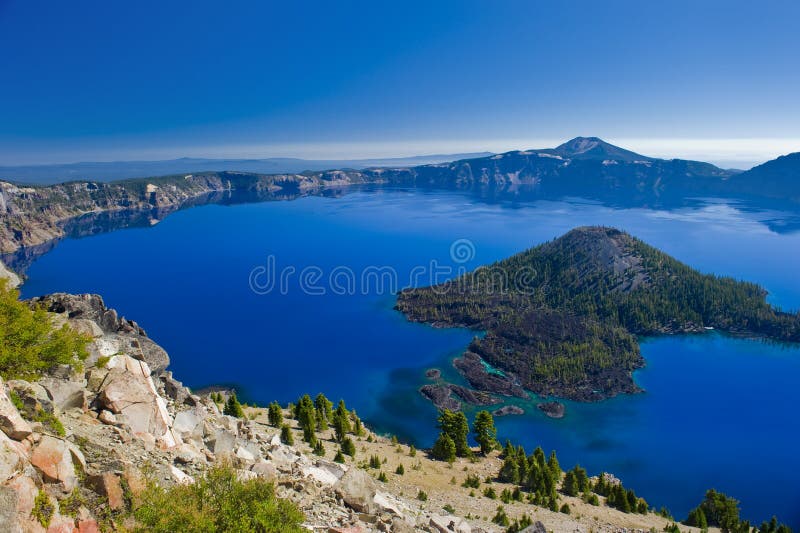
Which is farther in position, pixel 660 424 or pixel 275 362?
pixel 275 362

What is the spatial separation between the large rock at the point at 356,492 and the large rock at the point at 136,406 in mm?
10299

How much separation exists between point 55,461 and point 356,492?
52.0ft

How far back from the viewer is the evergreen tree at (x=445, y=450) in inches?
2135

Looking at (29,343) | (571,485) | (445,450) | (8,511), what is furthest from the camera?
(445,450)

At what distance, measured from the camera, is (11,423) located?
17734mm

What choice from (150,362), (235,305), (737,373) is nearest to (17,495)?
(150,362)

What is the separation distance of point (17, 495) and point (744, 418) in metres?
97.9

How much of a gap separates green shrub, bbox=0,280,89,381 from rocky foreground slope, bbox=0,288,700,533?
1.03 metres

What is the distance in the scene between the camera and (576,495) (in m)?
48.4

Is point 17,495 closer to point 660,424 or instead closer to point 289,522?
point 289,522

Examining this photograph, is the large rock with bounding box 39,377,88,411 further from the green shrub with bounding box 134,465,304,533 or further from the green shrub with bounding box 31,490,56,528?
the green shrub with bounding box 31,490,56,528

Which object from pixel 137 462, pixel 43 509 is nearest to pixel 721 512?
pixel 137 462

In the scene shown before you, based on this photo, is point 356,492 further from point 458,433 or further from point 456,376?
point 456,376

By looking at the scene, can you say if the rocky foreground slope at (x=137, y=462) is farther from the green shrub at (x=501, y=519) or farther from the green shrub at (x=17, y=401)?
the green shrub at (x=501, y=519)
